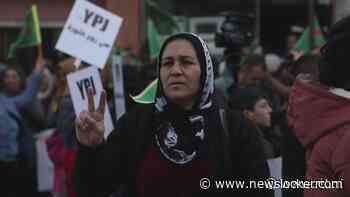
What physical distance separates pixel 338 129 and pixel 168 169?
0.81 metres

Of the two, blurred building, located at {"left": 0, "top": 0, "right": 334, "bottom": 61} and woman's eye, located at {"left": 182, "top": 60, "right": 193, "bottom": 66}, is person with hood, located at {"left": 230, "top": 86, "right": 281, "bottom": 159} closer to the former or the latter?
woman's eye, located at {"left": 182, "top": 60, "right": 193, "bottom": 66}

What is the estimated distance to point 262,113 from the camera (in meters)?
4.88

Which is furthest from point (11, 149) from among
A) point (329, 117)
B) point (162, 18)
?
point (329, 117)

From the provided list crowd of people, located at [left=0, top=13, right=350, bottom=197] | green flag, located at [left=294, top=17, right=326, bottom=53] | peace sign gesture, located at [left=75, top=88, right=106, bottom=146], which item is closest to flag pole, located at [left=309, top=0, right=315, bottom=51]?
green flag, located at [left=294, top=17, right=326, bottom=53]

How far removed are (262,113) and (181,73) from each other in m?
1.73

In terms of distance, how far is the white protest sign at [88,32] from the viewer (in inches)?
238

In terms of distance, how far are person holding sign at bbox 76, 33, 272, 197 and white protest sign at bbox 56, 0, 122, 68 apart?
2.76m

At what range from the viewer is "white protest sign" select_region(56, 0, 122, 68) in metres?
6.05

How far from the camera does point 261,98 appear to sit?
4.96 m

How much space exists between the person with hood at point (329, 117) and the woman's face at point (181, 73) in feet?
1.78

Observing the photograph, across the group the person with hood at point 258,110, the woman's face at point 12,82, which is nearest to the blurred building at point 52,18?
the woman's face at point 12,82

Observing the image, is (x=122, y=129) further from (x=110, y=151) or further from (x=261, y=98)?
(x=261, y=98)

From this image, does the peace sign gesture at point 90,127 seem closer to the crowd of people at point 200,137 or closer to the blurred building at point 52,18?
the crowd of people at point 200,137

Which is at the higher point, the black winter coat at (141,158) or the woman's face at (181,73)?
the woman's face at (181,73)
